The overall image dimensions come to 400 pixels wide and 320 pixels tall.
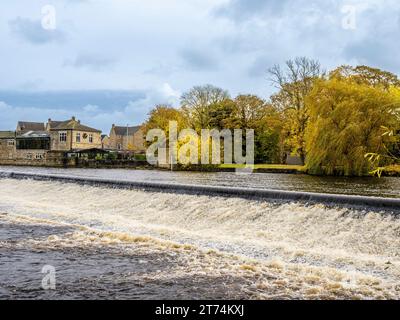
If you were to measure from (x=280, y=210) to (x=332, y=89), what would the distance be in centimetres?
2546

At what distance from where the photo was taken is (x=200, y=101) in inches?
2416

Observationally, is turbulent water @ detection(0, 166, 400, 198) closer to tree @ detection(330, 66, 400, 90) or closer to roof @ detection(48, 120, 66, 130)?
tree @ detection(330, 66, 400, 90)

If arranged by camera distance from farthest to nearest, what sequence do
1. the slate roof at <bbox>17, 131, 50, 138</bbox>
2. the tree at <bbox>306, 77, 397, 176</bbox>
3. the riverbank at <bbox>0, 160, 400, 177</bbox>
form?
1. the slate roof at <bbox>17, 131, 50, 138</bbox>
2. the riverbank at <bbox>0, 160, 400, 177</bbox>
3. the tree at <bbox>306, 77, 397, 176</bbox>

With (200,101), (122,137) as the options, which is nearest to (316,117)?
(200,101)

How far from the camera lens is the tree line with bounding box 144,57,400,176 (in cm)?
3359

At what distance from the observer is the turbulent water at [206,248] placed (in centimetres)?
671

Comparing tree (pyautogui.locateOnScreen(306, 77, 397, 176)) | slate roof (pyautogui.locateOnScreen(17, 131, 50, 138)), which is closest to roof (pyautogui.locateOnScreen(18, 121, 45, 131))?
slate roof (pyautogui.locateOnScreen(17, 131, 50, 138))

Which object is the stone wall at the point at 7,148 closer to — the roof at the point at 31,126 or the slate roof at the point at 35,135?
the slate roof at the point at 35,135

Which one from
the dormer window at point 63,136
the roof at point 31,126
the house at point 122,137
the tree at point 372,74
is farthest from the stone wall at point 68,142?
the tree at point 372,74

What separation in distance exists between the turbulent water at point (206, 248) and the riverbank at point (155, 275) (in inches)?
0.6

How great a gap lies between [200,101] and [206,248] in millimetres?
52625

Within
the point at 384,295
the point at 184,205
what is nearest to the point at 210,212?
the point at 184,205

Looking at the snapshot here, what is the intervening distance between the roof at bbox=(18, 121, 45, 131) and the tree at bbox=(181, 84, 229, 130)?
46.3 m

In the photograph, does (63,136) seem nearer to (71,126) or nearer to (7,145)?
(71,126)
